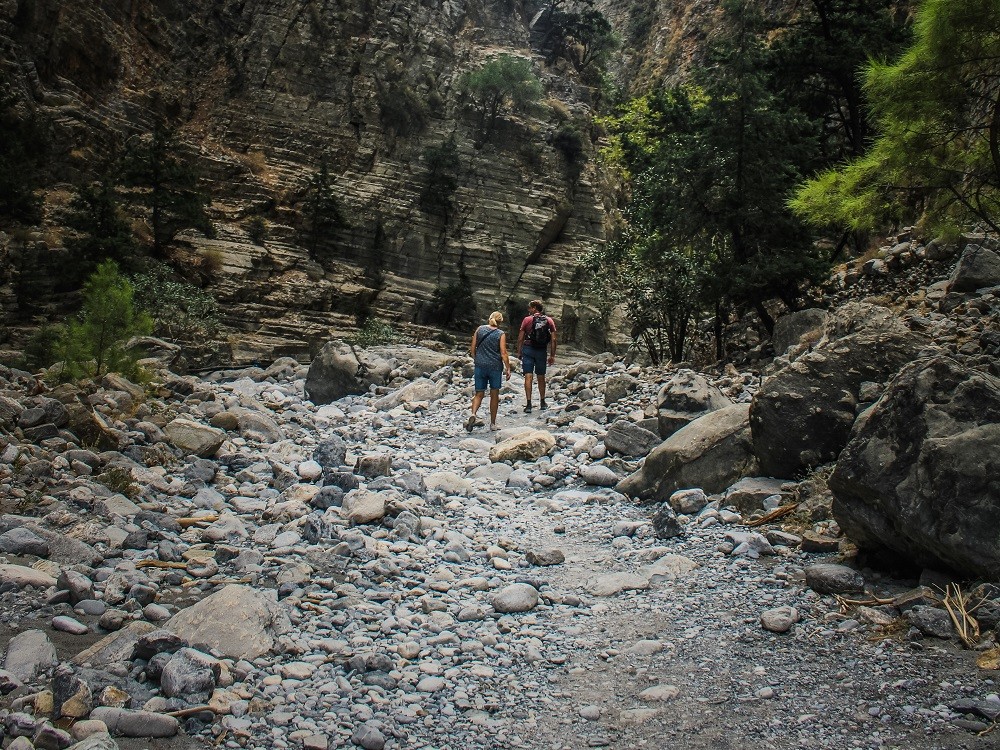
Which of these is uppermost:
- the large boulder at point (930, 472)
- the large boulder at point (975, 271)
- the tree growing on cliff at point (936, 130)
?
the tree growing on cliff at point (936, 130)

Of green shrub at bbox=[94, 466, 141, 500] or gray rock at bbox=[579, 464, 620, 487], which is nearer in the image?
green shrub at bbox=[94, 466, 141, 500]

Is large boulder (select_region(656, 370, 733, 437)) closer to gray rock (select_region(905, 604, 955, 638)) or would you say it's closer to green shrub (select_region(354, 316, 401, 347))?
gray rock (select_region(905, 604, 955, 638))

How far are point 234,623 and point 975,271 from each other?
10016mm

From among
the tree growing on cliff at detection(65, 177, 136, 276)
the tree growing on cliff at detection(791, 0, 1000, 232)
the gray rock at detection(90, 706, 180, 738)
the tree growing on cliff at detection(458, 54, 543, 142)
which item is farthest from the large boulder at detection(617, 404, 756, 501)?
the tree growing on cliff at detection(458, 54, 543, 142)

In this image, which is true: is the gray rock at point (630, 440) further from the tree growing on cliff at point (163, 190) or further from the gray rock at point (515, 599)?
the tree growing on cliff at point (163, 190)

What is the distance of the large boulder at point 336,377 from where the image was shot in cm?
1346

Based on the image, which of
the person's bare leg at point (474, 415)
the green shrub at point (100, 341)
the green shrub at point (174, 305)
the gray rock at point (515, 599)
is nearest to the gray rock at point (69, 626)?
the gray rock at point (515, 599)

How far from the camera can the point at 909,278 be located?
1068cm

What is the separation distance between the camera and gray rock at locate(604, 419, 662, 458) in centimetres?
775

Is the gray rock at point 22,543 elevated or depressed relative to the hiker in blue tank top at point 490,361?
depressed

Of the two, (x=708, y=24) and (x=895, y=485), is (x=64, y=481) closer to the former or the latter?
(x=895, y=485)

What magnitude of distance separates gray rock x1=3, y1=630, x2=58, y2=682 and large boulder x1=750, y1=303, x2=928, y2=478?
17.7 ft

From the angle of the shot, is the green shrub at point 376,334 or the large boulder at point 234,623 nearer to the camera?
the large boulder at point 234,623

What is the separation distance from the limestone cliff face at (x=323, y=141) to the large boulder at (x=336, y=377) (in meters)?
13.0
